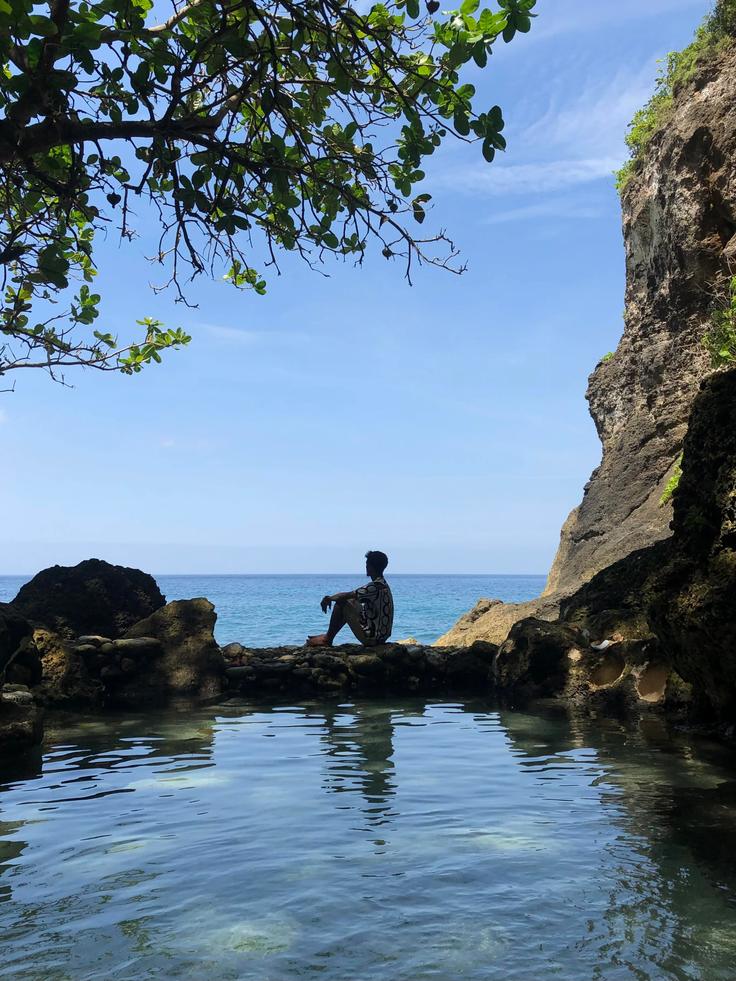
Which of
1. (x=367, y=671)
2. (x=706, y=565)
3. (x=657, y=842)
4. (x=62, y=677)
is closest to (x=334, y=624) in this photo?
(x=367, y=671)

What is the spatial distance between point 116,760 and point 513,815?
4.02m

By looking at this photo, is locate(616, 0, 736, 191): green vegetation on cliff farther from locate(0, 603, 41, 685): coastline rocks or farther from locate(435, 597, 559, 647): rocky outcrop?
locate(0, 603, 41, 685): coastline rocks

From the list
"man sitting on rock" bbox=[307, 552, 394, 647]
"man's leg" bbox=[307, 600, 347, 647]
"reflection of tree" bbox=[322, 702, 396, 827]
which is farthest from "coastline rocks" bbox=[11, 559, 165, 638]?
"reflection of tree" bbox=[322, 702, 396, 827]

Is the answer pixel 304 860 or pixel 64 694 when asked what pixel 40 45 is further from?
pixel 64 694

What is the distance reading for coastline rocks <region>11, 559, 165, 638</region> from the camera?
1387 centimetres

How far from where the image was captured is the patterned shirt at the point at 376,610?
13875 millimetres

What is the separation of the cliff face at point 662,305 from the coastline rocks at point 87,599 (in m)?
8.26

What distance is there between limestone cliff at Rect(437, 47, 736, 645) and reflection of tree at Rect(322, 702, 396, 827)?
21.7 ft

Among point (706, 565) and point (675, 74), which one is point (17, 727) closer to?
point (706, 565)

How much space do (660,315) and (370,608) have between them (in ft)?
36.6

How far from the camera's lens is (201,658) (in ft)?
42.6

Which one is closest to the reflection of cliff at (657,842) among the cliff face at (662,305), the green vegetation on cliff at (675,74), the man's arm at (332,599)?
the man's arm at (332,599)

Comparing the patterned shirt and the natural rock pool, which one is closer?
the natural rock pool

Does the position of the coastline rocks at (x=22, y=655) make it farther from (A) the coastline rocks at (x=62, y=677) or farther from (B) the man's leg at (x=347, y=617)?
(B) the man's leg at (x=347, y=617)
